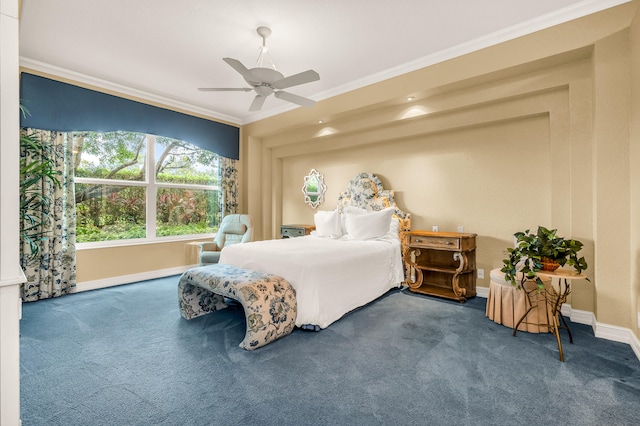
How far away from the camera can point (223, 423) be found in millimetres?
1530

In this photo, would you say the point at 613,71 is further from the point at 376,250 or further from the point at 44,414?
the point at 44,414

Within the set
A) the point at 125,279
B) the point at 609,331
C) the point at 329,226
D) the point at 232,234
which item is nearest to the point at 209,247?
the point at 232,234

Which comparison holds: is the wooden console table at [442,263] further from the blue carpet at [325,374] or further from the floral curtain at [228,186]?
the floral curtain at [228,186]

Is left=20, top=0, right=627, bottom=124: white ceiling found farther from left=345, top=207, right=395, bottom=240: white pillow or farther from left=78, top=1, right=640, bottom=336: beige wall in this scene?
left=345, top=207, right=395, bottom=240: white pillow

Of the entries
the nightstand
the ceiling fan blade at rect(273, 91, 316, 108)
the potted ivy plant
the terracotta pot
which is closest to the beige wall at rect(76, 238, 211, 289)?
the nightstand

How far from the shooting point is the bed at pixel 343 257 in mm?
2699

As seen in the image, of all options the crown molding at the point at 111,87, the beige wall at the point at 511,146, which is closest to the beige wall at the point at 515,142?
the beige wall at the point at 511,146

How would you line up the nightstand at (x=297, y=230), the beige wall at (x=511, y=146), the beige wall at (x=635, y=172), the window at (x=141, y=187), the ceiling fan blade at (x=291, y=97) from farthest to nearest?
the nightstand at (x=297, y=230)
the window at (x=141, y=187)
the ceiling fan blade at (x=291, y=97)
the beige wall at (x=511, y=146)
the beige wall at (x=635, y=172)

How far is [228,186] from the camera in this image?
5676 millimetres

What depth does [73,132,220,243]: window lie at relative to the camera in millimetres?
4199

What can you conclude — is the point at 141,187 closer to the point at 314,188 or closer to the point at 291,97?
the point at 314,188

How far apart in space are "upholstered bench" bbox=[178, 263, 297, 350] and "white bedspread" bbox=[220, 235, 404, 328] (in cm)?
15

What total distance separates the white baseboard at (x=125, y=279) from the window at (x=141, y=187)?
1.87 feet

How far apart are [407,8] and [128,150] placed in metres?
4.28
